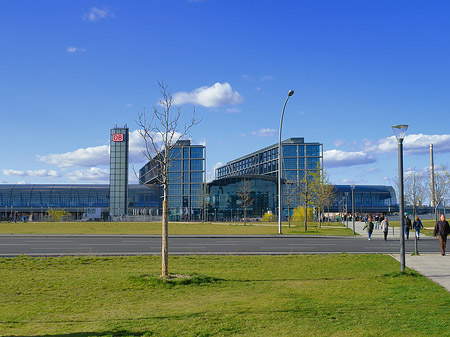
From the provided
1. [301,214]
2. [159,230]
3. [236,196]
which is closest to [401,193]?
[159,230]

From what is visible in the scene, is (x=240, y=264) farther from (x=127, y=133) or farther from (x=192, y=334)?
(x=127, y=133)

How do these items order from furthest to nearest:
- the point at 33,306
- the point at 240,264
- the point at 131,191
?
the point at 131,191 < the point at 240,264 < the point at 33,306

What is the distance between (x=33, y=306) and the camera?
827cm

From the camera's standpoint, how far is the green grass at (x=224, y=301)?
656cm

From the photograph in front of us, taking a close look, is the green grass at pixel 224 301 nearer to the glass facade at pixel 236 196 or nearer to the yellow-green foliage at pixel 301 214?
the yellow-green foliage at pixel 301 214

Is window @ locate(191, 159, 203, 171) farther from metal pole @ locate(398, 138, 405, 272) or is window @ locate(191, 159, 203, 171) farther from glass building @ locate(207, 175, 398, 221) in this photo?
metal pole @ locate(398, 138, 405, 272)

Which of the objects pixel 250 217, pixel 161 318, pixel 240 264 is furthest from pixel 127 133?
pixel 161 318

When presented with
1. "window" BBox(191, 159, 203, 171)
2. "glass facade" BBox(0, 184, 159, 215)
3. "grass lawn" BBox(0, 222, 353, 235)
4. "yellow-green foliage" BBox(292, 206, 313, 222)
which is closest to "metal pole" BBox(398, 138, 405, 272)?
"grass lawn" BBox(0, 222, 353, 235)

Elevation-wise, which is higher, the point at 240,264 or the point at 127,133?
the point at 127,133

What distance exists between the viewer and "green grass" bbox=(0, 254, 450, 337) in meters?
6.56

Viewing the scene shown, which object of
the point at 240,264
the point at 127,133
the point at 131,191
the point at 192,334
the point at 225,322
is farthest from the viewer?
the point at 131,191

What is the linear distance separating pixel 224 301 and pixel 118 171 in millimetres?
96322

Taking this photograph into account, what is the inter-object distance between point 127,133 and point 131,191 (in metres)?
21.9

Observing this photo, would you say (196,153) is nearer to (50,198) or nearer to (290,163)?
(290,163)
